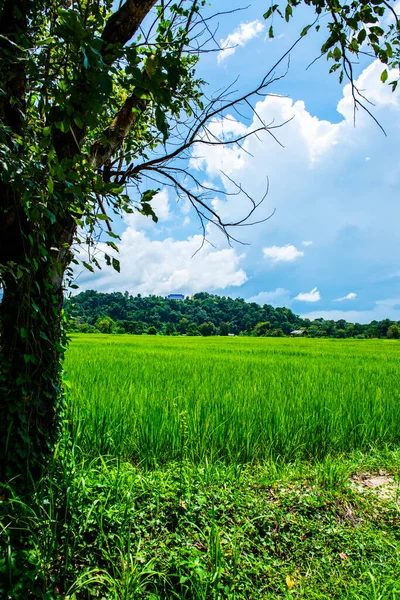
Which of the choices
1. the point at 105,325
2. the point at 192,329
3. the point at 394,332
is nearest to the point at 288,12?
the point at 105,325

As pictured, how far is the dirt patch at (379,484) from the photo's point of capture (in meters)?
3.44

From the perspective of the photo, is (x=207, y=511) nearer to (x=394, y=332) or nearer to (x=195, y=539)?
(x=195, y=539)

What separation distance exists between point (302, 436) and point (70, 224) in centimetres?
331

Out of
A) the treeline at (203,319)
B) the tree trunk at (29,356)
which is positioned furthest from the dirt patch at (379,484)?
the treeline at (203,319)

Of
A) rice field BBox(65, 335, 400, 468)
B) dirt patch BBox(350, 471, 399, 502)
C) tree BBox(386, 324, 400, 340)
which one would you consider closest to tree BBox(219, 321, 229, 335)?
Answer: tree BBox(386, 324, 400, 340)

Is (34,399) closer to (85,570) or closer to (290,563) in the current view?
(85,570)

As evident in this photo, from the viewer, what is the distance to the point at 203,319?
57.3 meters

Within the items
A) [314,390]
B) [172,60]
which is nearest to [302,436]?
[314,390]

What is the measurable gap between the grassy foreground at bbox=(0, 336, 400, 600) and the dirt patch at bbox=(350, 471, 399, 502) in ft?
0.07

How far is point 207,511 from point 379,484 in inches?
77.4

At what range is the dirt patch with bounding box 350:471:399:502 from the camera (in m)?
3.44

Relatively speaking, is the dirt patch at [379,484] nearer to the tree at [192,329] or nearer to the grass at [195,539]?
the grass at [195,539]

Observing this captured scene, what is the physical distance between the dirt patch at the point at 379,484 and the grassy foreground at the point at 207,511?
0.07 ft

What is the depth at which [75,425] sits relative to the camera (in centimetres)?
402
